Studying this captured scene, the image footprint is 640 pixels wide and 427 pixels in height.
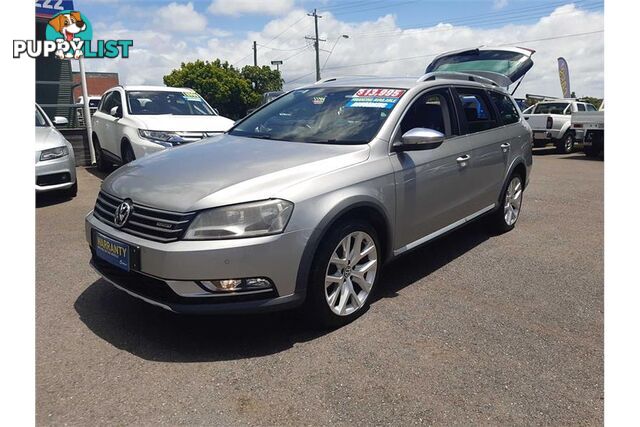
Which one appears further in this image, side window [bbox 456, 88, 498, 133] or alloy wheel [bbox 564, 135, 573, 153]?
alloy wheel [bbox 564, 135, 573, 153]

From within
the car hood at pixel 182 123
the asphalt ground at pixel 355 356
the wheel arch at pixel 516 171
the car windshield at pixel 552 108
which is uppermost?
the car windshield at pixel 552 108

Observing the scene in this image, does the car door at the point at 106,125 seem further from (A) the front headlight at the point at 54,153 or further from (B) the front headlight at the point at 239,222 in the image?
(B) the front headlight at the point at 239,222

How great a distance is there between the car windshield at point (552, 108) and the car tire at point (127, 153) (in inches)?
A: 567

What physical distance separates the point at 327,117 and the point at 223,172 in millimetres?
1200

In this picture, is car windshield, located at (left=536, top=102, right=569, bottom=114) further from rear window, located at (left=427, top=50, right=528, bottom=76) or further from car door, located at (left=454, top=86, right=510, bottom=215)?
car door, located at (left=454, top=86, right=510, bottom=215)

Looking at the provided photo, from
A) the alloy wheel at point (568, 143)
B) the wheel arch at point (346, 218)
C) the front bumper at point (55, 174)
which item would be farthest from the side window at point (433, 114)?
the alloy wheel at point (568, 143)

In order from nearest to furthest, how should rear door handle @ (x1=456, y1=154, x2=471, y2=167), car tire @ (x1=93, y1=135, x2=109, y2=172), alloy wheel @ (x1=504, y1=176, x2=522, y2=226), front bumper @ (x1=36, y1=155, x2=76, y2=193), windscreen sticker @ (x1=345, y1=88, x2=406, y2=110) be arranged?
windscreen sticker @ (x1=345, y1=88, x2=406, y2=110), rear door handle @ (x1=456, y1=154, x2=471, y2=167), alloy wheel @ (x1=504, y1=176, x2=522, y2=226), front bumper @ (x1=36, y1=155, x2=76, y2=193), car tire @ (x1=93, y1=135, x2=109, y2=172)

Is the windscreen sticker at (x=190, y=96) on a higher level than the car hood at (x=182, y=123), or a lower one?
higher

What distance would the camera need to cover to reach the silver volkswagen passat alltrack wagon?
2.89 m

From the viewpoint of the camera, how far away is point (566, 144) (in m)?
16.5

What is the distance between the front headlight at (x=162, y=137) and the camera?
753 cm

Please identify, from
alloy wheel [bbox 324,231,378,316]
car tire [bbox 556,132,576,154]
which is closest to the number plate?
alloy wheel [bbox 324,231,378,316]

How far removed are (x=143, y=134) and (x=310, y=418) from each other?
6.24 metres

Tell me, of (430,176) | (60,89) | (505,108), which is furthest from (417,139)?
(60,89)
